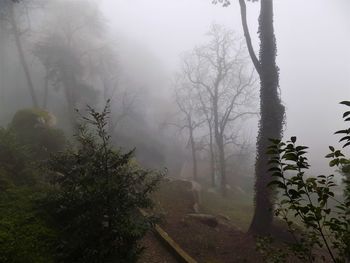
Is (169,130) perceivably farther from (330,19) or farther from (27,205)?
(330,19)

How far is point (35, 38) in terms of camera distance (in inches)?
1233

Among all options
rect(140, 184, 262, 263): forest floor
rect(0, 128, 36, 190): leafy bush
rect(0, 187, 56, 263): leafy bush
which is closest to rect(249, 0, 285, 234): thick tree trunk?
rect(140, 184, 262, 263): forest floor

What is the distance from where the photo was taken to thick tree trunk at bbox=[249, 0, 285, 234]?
36.4ft

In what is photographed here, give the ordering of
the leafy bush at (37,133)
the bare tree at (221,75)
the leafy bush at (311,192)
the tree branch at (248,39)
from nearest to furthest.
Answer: the leafy bush at (311,192)
the tree branch at (248,39)
the leafy bush at (37,133)
the bare tree at (221,75)

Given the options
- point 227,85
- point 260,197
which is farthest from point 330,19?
point 260,197

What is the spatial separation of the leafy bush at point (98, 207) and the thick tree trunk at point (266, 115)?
6278mm

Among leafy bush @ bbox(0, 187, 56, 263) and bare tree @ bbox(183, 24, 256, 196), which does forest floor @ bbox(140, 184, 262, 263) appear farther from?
bare tree @ bbox(183, 24, 256, 196)

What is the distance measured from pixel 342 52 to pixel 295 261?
97.2 meters

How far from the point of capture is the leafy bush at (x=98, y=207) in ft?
17.1

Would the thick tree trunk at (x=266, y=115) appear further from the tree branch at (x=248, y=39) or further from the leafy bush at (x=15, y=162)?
the leafy bush at (x=15, y=162)

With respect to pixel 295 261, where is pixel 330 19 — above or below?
above

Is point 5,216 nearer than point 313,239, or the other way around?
point 313,239

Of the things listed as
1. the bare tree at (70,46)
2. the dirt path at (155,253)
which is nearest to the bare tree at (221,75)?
the bare tree at (70,46)

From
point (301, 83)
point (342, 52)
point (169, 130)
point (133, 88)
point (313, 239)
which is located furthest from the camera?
point (342, 52)
